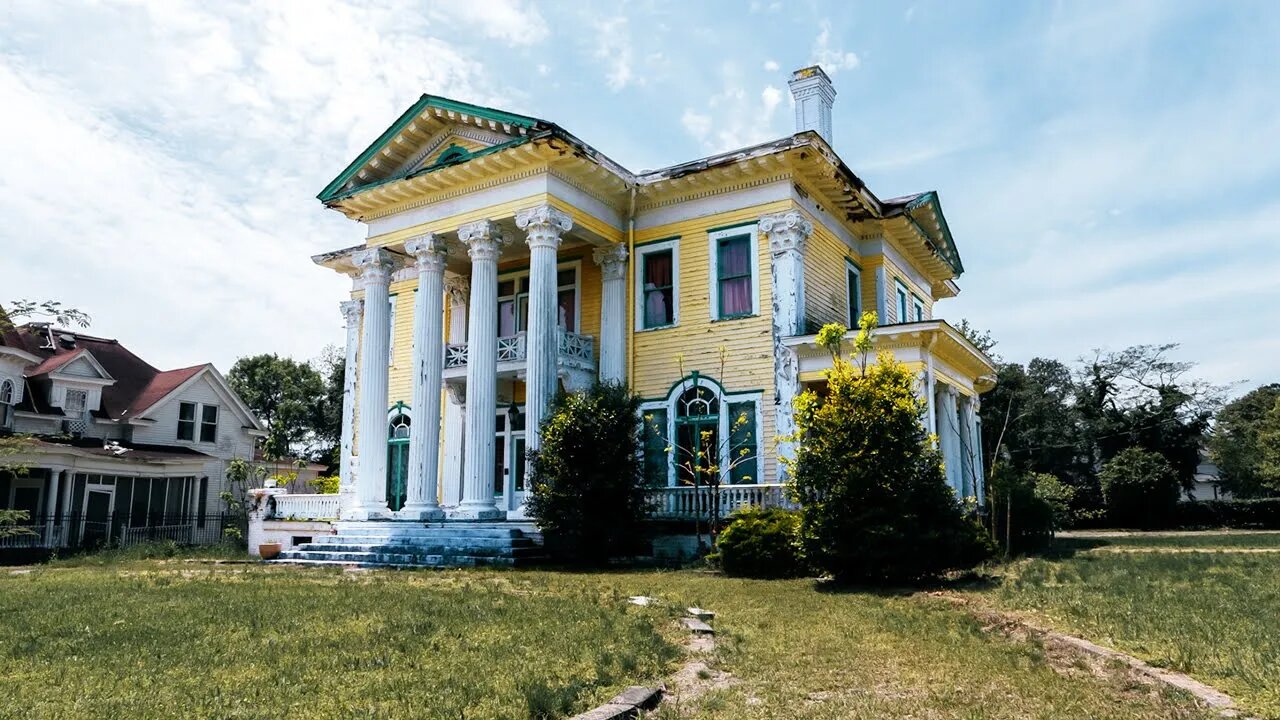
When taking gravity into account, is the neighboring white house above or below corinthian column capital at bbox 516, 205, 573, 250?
below

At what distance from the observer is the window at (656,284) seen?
74.8ft

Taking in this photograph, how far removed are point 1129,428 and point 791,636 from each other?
49483mm


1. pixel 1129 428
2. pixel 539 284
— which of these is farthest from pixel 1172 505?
pixel 539 284

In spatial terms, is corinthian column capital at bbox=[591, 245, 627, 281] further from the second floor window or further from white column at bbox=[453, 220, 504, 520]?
white column at bbox=[453, 220, 504, 520]

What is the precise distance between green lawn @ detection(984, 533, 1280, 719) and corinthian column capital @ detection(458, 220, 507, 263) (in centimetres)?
1327

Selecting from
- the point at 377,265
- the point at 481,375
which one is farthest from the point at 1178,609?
the point at 377,265

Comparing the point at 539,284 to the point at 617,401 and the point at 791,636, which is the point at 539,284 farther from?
the point at 791,636

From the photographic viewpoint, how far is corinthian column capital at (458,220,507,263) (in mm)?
21875

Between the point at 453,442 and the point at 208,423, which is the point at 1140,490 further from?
the point at 208,423

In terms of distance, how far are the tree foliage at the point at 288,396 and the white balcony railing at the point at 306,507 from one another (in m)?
34.0

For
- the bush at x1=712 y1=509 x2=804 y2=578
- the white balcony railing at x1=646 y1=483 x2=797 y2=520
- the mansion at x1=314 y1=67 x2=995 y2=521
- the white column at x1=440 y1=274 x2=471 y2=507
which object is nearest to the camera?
the bush at x1=712 y1=509 x2=804 y2=578

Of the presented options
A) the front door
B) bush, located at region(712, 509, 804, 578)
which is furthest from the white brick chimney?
the front door

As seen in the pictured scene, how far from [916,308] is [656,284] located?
954 cm

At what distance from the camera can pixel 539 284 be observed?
21.0 meters
